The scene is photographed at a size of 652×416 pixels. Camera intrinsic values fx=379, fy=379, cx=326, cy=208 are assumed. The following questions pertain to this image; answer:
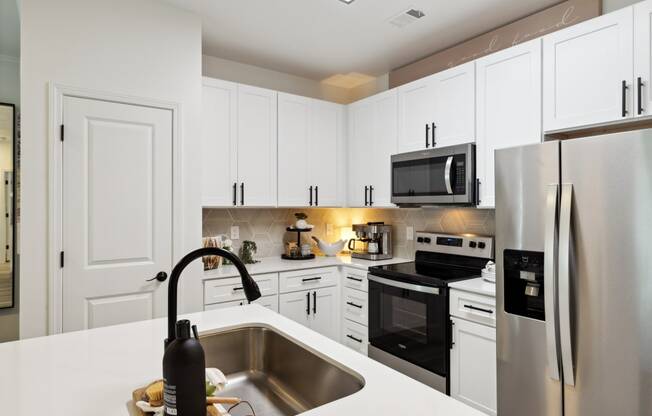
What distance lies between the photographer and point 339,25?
2771 millimetres

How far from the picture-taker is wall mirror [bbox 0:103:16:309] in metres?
3.06

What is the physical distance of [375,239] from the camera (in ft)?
11.5

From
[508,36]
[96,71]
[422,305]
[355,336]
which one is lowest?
[355,336]

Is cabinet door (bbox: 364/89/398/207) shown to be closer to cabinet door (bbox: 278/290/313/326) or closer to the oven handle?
the oven handle

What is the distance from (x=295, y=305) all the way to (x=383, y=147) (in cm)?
154

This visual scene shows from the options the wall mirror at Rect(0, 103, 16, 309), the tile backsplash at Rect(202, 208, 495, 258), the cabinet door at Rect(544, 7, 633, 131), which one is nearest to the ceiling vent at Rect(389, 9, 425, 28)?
the cabinet door at Rect(544, 7, 633, 131)

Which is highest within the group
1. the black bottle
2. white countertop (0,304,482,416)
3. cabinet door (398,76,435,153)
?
cabinet door (398,76,435,153)

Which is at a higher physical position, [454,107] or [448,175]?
[454,107]

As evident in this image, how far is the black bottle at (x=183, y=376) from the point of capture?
29.7 inches

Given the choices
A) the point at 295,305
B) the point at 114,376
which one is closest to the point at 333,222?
the point at 295,305

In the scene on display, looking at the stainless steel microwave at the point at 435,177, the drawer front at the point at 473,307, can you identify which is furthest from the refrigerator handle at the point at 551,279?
the stainless steel microwave at the point at 435,177

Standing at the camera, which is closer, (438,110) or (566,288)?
(566,288)

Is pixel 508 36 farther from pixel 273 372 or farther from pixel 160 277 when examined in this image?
pixel 160 277

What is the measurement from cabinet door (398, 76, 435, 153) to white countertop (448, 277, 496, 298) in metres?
1.09
